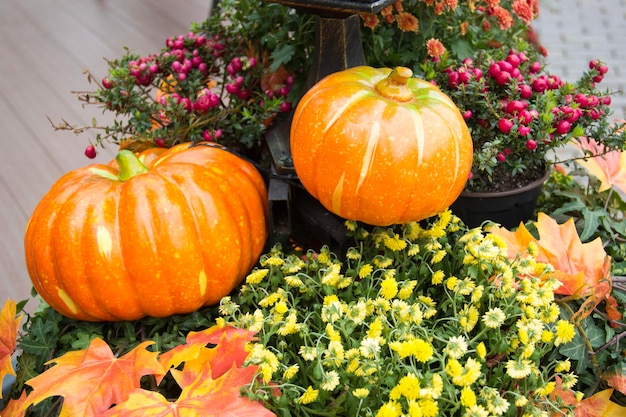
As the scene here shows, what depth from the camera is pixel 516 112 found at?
3.60 feet

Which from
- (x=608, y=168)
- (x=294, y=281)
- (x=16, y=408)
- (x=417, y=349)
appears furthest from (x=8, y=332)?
(x=608, y=168)

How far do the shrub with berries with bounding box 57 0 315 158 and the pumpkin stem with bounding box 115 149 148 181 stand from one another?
19cm

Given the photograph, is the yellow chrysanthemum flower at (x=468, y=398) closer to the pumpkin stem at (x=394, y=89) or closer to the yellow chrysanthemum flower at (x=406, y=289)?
the yellow chrysanthemum flower at (x=406, y=289)

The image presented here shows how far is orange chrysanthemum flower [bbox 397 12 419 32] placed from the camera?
120cm

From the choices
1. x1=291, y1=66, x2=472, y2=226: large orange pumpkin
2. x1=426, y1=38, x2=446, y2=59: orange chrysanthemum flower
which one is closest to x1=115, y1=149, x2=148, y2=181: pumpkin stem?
x1=291, y1=66, x2=472, y2=226: large orange pumpkin

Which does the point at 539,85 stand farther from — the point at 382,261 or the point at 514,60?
the point at 382,261

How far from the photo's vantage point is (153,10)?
3.72 m

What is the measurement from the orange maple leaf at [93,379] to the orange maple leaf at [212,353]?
35mm

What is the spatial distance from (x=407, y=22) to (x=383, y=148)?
0.37 m

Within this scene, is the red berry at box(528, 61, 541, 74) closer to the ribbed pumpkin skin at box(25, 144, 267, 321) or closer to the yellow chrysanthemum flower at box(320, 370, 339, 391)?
the ribbed pumpkin skin at box(25, 144, 267, 321)

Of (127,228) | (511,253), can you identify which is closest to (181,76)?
(127,228)

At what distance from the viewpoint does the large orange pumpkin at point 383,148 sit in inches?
37.9

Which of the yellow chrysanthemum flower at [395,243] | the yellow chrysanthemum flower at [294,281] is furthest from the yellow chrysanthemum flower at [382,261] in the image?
the yellow chrysanthemum flower at [294,281]

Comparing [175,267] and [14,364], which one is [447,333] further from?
[14,364]
